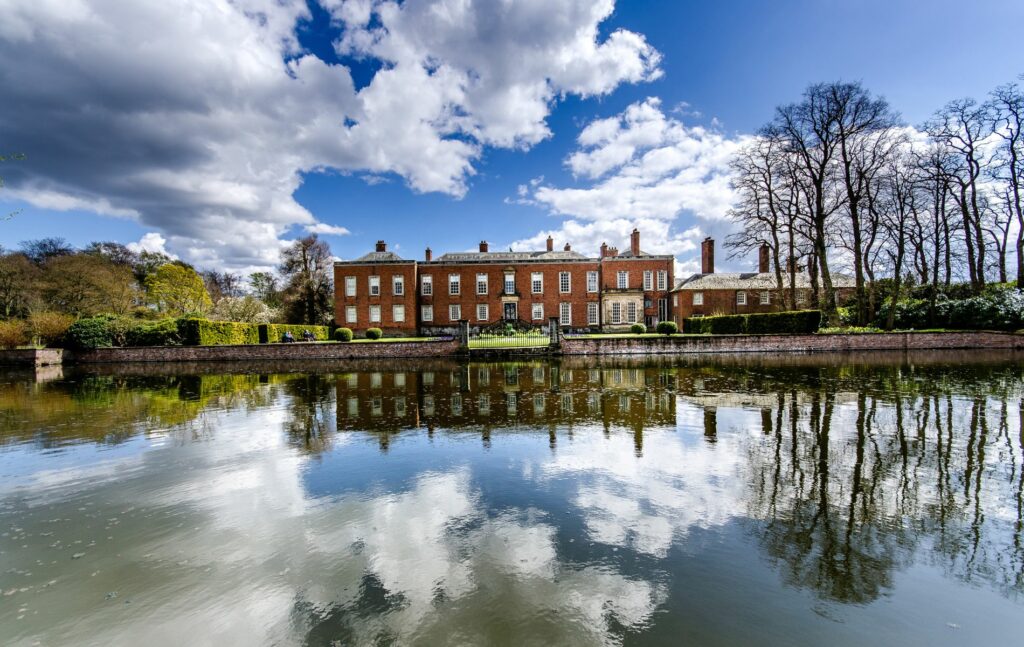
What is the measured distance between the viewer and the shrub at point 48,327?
82.0ft

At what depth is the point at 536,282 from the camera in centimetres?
3922

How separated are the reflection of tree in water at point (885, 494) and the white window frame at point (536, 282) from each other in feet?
102

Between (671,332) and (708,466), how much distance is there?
959 inches

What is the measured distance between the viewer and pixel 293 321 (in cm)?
4638

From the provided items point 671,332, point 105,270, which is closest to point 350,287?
point 105,270

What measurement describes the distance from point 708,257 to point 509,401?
4019cm

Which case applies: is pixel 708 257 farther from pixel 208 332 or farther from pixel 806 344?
pixel 208 332

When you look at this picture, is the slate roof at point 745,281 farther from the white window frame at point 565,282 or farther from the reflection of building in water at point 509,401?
the reflection of building in water at point 509,401

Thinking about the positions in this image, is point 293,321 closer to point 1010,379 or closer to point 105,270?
point 105,270

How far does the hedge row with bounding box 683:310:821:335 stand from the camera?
24406 millimetres

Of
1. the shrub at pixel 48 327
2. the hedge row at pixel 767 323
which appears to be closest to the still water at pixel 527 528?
the hedge row at pixel 767 323

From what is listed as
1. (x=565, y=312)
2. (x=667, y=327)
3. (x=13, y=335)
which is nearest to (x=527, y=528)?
(x=667, y=327)

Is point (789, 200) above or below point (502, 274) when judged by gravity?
above

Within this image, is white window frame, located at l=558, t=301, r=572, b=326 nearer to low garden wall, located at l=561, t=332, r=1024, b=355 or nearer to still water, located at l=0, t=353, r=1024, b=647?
low garden wall, located at l=561, t=332, r=1024, b=355
